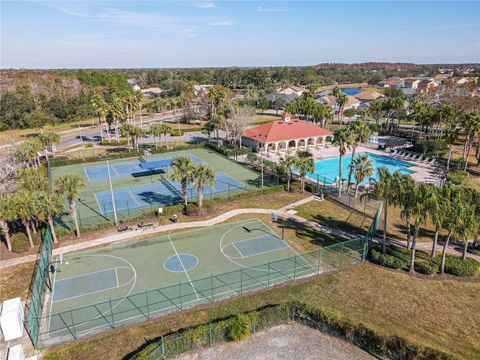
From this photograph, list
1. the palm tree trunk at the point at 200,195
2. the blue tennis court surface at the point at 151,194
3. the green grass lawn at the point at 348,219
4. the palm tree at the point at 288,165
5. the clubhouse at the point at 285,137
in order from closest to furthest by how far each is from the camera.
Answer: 1. the green grass lawn at the point at 348,219
2. the palm tree trunk at the point at 200,195
3. the blue tennis court surface at the point at 151,194
4. the palm tree at the point at 288,165
5. the clubhouse at the point at 285,137

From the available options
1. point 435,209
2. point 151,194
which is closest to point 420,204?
point 435,209

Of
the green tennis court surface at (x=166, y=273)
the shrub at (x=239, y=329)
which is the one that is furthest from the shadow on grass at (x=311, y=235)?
the shrub at (x=239, y=329)

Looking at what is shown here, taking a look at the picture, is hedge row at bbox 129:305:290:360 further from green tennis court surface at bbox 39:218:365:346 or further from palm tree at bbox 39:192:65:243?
palm tree at bbox 39:192:65:243

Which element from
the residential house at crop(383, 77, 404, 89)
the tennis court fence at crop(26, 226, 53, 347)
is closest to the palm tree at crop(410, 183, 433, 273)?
the tennis court fence at crop(26, 226, 53, 347)

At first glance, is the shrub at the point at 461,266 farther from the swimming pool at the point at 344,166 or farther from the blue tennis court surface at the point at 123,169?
the blue tennis court surface at the point at 123,169

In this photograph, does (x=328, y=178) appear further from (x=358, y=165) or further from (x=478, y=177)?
(x=478, y=177)

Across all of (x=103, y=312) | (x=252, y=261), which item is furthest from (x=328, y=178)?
(x=103, y=312)

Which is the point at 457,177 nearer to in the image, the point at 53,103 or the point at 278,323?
the point at 278,323
